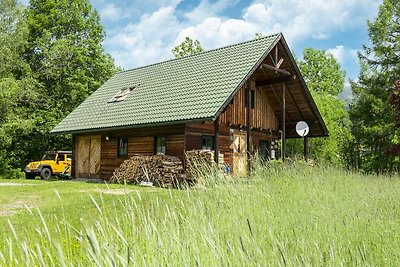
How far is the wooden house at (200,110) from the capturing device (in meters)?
14.9

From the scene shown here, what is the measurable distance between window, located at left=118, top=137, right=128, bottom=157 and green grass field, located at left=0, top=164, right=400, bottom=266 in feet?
25.2

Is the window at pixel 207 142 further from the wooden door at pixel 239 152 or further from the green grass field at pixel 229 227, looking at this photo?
the green grass field at pixel 229 227

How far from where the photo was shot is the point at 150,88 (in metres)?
18.5

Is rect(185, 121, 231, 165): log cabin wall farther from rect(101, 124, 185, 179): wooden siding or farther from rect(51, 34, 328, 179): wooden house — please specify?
rect(101, 124, 185, 179): wooden siding

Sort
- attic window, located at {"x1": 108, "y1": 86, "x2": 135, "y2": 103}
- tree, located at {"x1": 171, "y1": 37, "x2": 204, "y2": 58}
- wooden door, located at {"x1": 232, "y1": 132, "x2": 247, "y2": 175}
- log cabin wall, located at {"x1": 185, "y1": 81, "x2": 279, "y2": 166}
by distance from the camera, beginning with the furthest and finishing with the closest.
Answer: tree, located at {"x1": 171, "y1": 37, "x2": 204, "y2": 58} → attic window, located at {"x1": 108, "y1": 86, "x2": 135, "y2": 103} → wooden door, located at {"x1": 232, "y1": 132, "x2": 247, "y2": 175} → log cabin wall, located at {"x1": 185, "y1": 81, "x2": 279, "y2": 166}

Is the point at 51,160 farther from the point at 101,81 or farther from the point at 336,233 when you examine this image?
the point at 336,233

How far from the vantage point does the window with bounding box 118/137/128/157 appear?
1722 cm

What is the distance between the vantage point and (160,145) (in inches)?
625

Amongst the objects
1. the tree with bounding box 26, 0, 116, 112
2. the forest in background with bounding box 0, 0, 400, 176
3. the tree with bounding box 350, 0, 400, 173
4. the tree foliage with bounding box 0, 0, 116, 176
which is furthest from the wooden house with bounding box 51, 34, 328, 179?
the tree with bounding box 26, 0, 116, 112

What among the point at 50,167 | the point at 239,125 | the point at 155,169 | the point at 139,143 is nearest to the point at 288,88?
the point at 239,125

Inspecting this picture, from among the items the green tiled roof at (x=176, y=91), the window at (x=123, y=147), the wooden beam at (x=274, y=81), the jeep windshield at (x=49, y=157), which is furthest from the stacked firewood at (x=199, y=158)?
the jeep windshield at (x=49, y=157)

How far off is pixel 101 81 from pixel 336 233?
96.4 feet

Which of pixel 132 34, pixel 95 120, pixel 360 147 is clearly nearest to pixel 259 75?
pixel 132 34

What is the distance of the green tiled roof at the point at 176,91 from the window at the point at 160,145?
101 centimetres
